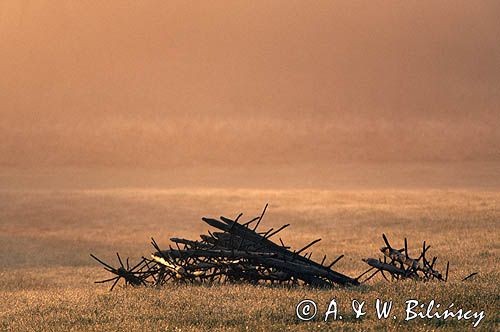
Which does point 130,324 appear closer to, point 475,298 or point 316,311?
point 316,311

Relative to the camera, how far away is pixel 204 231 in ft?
133

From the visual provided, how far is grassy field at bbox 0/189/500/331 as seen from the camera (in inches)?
420

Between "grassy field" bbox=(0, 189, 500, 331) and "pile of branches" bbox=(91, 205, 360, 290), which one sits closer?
"grassy field" bbox=(0, 189, 500, 331)

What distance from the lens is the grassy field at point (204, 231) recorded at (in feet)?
35.0

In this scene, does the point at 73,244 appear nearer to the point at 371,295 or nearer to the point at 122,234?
the point at 122,234

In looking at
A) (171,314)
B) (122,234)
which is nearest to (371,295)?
(171,314)

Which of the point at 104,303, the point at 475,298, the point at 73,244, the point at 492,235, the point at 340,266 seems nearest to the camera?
the point at 475,298

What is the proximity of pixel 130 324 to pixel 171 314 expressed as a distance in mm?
814

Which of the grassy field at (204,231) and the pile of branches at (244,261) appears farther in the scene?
the pile of branches at (244,261)

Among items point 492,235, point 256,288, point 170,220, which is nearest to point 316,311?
point 256,288

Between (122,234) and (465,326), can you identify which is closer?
(465,326)

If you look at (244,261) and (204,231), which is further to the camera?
(204,231)

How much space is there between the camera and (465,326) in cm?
983

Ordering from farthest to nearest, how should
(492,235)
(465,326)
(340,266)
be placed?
(492,235)
(340,266)
(465,326)
